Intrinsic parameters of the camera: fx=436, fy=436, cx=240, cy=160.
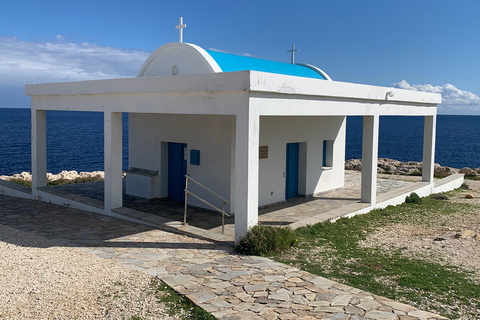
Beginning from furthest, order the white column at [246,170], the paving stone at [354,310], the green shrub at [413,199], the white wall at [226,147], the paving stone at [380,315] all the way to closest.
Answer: the green shrub at [413,199]
the white wall at [226,147]
the white column at [246,170]
the paving stone at [354,310]
the paving stone at [380,315]

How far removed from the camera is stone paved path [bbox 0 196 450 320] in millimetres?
5914

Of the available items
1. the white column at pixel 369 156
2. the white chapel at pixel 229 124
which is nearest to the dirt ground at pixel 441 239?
the white column at pixel 369 156

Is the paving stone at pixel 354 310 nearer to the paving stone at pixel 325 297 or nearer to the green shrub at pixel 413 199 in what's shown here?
the paving stone at pixel 325 297

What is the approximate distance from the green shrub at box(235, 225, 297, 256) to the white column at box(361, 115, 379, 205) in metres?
4.78

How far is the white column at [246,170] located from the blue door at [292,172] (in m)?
5.61

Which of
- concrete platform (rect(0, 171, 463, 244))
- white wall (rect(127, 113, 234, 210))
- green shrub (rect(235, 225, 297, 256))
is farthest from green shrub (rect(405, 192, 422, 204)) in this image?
green shrub (rect(235, 225, 297, 256))

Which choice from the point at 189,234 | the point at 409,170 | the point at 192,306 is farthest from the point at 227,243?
the point at 409,170

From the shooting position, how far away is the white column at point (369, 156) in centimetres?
1261

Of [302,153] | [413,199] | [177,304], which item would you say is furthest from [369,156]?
[177,304]

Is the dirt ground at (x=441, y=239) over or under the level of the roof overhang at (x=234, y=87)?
under

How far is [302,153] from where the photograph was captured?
1440cm

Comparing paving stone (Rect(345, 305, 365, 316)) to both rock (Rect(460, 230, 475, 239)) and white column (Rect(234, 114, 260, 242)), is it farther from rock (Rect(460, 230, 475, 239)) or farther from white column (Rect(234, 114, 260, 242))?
rock (Rect(460, 230, 475, 239))

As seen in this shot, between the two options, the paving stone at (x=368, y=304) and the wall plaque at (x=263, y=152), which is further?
the wall plaque at (x=263, y=152)

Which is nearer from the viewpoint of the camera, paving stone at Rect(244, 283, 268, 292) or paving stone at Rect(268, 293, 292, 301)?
paving stone at Rect(268, 293, 292, 301)
